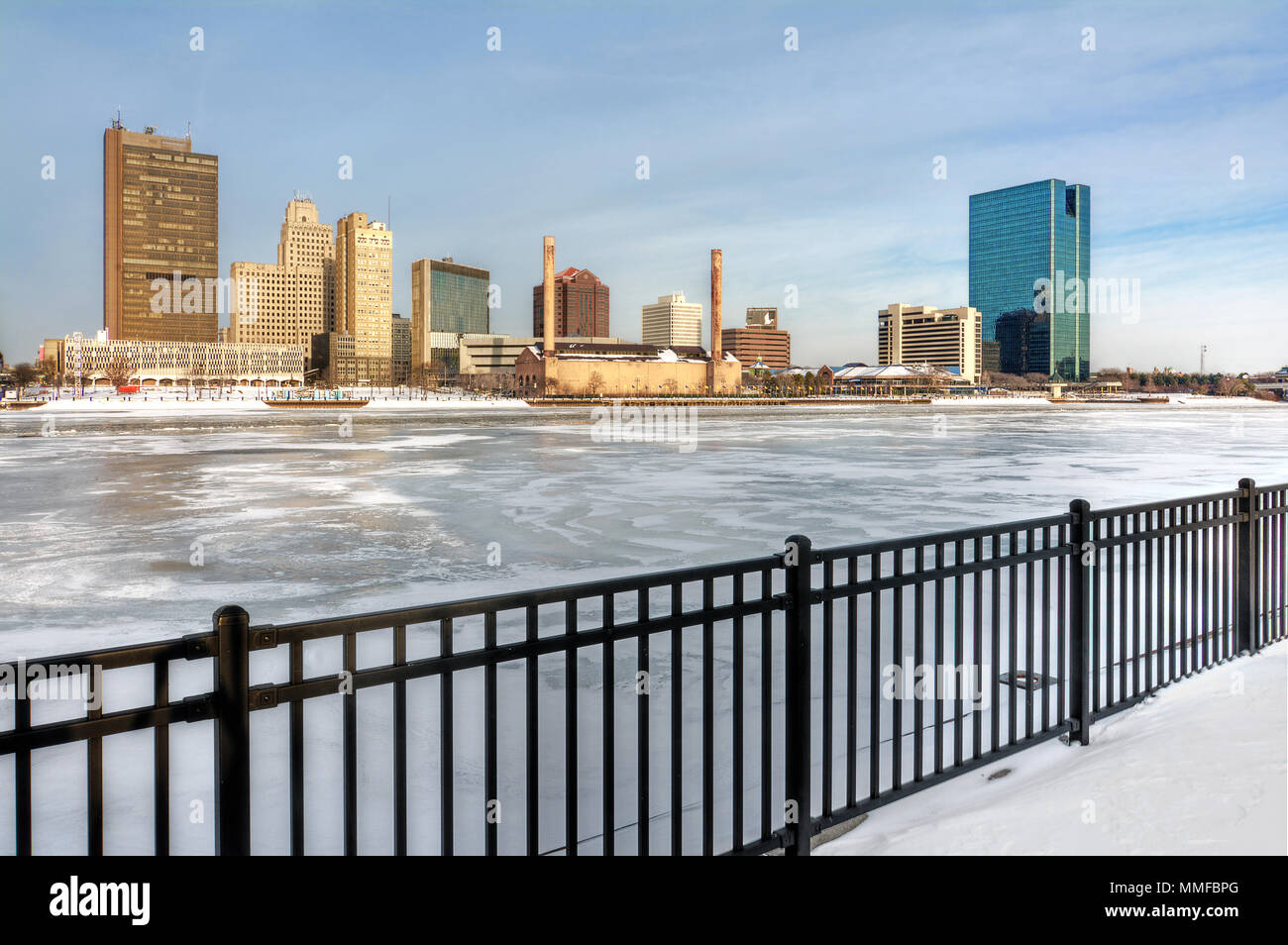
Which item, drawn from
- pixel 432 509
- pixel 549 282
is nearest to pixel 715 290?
pixel 549 282

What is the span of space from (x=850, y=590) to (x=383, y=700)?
12.7 feet

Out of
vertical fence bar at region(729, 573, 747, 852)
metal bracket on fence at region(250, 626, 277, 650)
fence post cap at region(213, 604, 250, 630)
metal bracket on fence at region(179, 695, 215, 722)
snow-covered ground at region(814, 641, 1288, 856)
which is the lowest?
snow-covered ground at region(814, 641, 1288, 856)

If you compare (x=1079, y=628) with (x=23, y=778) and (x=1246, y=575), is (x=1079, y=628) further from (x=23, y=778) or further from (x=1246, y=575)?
(x=23, y=778)

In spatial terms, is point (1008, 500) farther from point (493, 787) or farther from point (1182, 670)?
point (493, 787)

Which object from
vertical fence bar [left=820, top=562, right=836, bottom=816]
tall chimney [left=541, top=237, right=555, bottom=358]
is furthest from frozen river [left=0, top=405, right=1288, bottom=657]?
tall chimney [left=541, top=237, right=555, bottom=358]

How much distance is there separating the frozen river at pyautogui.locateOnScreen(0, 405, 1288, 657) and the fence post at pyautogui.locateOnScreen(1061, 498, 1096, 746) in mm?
6059

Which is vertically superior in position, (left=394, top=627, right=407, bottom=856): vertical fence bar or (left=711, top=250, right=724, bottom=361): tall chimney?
(left=711, top=250, right=724, bottom=361): tall chimney

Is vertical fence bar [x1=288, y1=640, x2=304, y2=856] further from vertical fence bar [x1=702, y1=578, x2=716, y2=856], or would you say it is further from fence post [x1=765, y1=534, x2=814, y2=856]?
fence post [x1=765, y1=534, x2=814, y2=856]

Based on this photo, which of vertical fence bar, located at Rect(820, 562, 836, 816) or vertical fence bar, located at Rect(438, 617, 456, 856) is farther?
vertical fence bar, located at Rect(820, 562, 836, 816)

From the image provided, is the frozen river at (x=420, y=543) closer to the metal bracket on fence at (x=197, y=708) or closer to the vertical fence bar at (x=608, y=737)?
the vertical fence bar at (x=608, y=737)

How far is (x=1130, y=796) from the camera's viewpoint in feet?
15.2

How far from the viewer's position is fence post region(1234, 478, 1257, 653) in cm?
746

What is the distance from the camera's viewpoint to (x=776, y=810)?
17.8 feet
